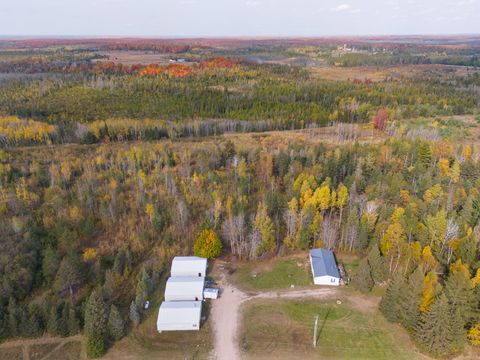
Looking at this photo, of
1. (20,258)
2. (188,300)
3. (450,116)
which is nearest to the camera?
(188,300)

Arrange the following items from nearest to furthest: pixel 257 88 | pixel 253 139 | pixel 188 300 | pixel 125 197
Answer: pixel 188 300 < pixel 125 197 < pixel 253 139 < pixel 257 88

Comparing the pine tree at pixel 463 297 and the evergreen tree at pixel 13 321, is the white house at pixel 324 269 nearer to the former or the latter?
the pine tree at pixel 463 297

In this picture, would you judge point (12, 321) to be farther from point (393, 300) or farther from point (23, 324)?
point (393, 300)

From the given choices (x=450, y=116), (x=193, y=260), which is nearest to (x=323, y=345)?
(x=193, y=260)

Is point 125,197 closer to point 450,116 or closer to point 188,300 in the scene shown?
point 188,300

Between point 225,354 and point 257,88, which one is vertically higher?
point 257,88

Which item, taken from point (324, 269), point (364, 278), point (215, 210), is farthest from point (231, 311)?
point (215, 210)

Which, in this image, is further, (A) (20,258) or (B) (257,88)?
(B) (257,88)

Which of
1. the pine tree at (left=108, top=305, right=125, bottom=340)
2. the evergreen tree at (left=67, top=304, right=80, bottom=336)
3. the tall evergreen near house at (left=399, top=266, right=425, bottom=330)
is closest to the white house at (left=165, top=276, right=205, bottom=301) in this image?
the pine tree at (left=108, top=305, right=125, bottom=340)

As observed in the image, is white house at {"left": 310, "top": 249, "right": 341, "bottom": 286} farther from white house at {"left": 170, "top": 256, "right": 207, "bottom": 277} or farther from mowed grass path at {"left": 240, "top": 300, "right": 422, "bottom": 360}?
white house at {"left": 170, "top": 256, "right": 207, "bottom": 277}
